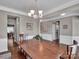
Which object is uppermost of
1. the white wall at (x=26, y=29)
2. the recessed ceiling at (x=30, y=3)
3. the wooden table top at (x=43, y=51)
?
the recessed ceiling at (x=30, y=3)

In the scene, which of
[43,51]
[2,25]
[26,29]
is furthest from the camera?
[26,29]

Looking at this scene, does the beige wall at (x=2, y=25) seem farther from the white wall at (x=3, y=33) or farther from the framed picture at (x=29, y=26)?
the framed picture at (x=29, y=26)

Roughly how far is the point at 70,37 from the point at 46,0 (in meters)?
3.97

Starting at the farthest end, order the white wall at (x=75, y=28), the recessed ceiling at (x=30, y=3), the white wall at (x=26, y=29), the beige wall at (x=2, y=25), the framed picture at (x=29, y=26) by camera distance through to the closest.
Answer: the white wall at (x=75, y=28), the framed picture at (x=29, y=26), the white wall at (x=26, y=29), the beige wall at (x=2, y=25), the recessed ceiling at (x=30, y=3)

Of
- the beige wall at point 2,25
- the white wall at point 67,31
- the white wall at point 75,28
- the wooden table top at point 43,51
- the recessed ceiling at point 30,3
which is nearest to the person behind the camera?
the wooden table top at point 43,51

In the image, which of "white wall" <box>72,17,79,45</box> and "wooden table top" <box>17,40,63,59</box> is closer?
"wooden table top" <box>17,40,63,59</box>

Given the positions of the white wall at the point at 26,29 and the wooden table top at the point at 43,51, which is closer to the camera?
the wooden table top at the point at 43,51

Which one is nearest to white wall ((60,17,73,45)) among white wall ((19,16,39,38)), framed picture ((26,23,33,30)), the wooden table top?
white wall ((19,16,39,38))

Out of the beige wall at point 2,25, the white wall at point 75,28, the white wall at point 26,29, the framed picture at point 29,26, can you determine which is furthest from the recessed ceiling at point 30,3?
the white wall at point 75,28

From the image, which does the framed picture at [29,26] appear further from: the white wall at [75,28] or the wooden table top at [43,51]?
the wooden table top at [43,51]

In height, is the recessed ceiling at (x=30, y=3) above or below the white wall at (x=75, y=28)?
above

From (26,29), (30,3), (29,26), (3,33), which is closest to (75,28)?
(29,26)

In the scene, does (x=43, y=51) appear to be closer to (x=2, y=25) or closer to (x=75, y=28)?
(x=2, y=25)

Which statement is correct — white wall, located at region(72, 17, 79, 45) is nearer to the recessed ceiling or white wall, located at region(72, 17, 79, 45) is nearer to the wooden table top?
the recessed ceiling
